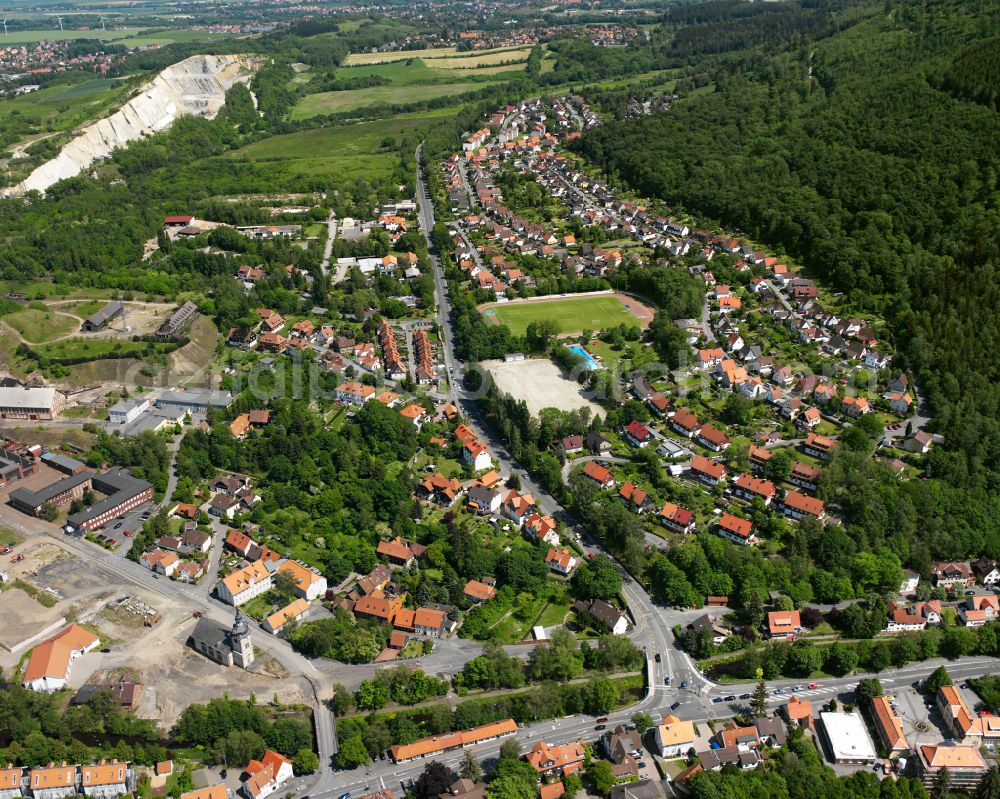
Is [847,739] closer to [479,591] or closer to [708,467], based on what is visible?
[479,591]

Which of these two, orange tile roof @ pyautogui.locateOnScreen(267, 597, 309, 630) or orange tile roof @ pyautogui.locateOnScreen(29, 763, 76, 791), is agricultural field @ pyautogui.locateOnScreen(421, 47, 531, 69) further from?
orange tile roof @ pyautogui.locateOnScreen(29, 763, 76, 791)

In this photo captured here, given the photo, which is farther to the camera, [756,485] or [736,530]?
[756,485]

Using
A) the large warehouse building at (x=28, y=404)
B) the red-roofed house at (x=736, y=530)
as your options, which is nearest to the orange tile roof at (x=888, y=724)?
the red-roofed house at (x=736, y=530)

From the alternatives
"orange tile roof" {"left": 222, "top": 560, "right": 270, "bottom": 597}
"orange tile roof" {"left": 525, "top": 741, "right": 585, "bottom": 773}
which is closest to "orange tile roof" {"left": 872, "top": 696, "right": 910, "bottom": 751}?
"orange tile roof" {"left": 525, "top": 741, "right": 585, "bottom": 773}

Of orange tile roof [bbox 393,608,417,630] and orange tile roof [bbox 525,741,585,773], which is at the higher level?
orange tile roof [bbox 393,608,417,630]

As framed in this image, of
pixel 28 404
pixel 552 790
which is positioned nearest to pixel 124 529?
pixel 28 404

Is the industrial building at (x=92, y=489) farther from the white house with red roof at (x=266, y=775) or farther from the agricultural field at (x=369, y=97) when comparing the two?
the agricultural field at (x=369, y=97)
